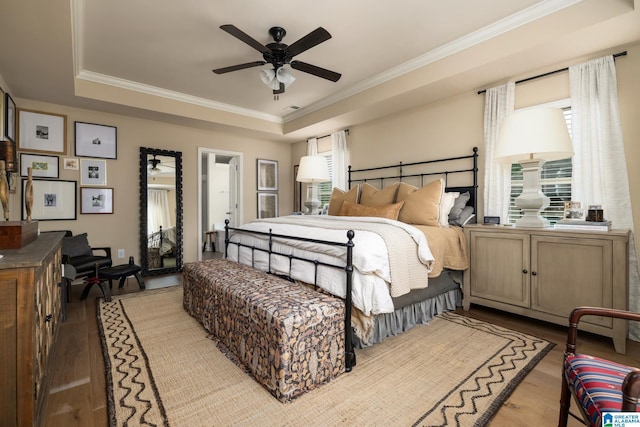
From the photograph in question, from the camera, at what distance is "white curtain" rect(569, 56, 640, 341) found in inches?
97.8

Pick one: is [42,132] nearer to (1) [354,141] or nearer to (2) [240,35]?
(2) [240,35]

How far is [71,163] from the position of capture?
13.3ft

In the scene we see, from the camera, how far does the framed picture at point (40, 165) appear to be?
147 inches

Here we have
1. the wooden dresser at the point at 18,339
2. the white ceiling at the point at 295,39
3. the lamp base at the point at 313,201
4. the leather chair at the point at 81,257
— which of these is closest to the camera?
the wooden dresser at the point at 18,339

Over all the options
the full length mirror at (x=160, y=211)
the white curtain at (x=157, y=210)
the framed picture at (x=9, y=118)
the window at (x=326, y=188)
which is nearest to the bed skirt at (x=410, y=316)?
the window at (x=326, y=188)

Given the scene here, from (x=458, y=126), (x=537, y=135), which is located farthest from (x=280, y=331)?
(x=458, y=126)

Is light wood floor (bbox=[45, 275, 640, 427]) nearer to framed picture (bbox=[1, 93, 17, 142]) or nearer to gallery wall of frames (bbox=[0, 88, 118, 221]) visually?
gallery wall of frames (bbox=[0, 88, 118, 221])

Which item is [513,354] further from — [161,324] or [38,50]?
[38,50]

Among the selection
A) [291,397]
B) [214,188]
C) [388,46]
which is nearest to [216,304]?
[291,397]

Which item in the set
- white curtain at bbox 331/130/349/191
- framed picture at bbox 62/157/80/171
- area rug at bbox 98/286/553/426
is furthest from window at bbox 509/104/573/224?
framed picture at bbox 62/157/80/171

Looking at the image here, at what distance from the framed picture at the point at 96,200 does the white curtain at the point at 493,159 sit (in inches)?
200

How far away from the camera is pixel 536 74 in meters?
3.04

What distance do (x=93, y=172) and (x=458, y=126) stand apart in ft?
16.4

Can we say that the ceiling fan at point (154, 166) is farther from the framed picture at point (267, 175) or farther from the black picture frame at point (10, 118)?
the framed picture at point (267, 175)
